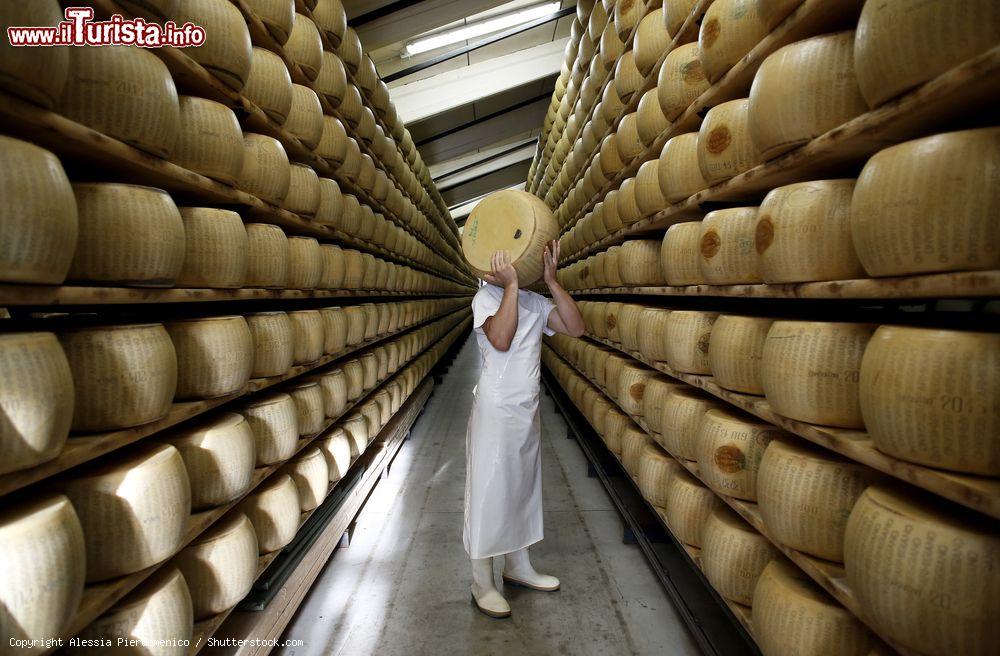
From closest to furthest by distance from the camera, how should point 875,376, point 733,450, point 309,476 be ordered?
point 875,376
point 733,450
point 309,476

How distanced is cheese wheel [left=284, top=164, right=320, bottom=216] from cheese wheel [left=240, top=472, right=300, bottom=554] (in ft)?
3.67

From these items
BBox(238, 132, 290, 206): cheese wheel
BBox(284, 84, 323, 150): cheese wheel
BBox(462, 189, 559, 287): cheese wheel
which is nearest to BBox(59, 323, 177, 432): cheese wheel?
BBox(238, 132, 290, 206): cheese wheel

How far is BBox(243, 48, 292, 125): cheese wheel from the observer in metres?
1.95

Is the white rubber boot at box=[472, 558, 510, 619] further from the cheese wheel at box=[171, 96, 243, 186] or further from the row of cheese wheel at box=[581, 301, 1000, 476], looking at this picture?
the cheese wheel at box=[171, 96, 243, 186]

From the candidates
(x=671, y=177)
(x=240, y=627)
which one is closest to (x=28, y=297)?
(x=240, y=627)

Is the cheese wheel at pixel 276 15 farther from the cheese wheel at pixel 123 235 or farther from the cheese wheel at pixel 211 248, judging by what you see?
the cheese wheel at pixel 123 235

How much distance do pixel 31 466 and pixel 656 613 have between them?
2005mm

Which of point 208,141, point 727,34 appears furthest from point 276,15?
point 727,34

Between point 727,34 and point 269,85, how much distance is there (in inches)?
62.4

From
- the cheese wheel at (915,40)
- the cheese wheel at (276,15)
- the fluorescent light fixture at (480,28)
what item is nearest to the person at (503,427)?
the cheese wheel at (915,40)

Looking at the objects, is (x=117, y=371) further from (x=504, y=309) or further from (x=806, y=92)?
(x=806, y=92)

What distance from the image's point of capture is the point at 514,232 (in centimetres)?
196

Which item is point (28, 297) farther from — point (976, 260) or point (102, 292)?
point (976, 260)

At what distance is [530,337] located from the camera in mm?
2012
